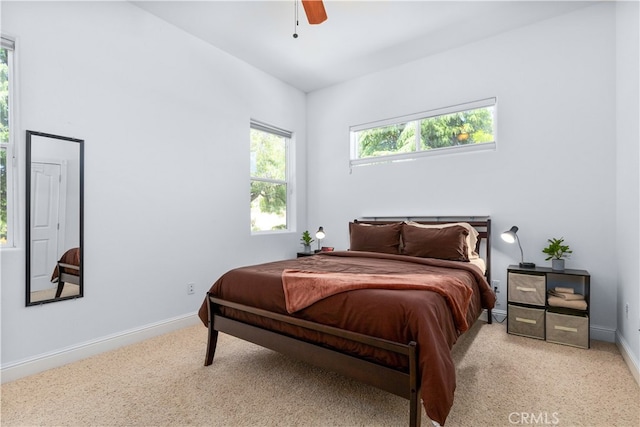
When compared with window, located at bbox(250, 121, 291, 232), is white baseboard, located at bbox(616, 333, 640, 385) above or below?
below

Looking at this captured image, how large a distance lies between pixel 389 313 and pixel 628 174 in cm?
225

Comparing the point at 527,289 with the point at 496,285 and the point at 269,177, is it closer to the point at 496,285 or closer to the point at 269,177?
the point at 496,285

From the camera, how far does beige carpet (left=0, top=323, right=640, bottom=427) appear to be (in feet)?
5.61

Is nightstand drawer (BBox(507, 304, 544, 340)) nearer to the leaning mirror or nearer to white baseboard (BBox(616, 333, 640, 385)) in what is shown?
white baseboard (BBox(616, 333, 640, 385))

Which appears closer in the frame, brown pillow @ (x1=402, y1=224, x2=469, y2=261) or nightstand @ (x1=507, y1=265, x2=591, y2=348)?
nightstand @ (x1=507, y1=265, x2=591, y2=348)

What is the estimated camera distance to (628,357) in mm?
2256

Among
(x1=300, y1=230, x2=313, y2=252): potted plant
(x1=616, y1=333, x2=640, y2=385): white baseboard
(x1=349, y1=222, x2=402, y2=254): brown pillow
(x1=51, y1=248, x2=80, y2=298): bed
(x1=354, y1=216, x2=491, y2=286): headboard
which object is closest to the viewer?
(x1=616, y1=333, x2=640, y2=385): white baseboard

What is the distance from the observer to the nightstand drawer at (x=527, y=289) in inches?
107

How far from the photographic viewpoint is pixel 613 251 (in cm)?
273

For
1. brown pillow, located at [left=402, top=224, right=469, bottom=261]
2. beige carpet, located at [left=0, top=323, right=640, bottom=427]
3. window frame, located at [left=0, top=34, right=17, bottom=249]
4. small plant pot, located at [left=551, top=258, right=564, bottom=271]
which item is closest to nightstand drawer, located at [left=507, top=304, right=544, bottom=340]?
beige carpet, located at [left=0, top=323, right=640, bottom=427]

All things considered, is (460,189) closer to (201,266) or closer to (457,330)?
(457,330)

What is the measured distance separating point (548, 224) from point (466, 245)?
831 millimetres

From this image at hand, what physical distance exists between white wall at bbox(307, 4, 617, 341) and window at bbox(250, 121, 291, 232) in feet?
3.88

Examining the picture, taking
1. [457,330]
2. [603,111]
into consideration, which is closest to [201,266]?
[457,330]
